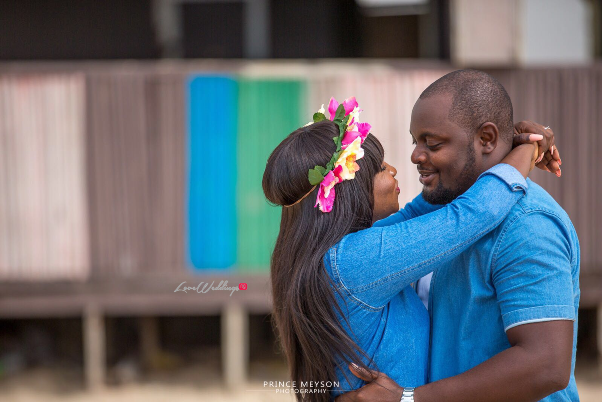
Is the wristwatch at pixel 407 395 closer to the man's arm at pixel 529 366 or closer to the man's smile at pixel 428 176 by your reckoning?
the man's arm at pixel 529 366

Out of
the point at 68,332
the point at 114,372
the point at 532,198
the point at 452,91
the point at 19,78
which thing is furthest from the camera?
the point at 68,332

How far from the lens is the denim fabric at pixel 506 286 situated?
1.67m

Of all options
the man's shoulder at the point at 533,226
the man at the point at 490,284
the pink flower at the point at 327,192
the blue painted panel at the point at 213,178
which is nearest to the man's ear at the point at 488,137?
the man at the point at 490,284

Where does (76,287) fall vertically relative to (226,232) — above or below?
below

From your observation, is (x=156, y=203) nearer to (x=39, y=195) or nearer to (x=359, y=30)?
(x=39, y=195)

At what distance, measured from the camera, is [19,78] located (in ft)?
→ 19.2

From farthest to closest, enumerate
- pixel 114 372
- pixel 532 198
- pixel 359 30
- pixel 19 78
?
pixel 359 30 < pixel 114 372 < pixel 19 78 < pixel 532 198

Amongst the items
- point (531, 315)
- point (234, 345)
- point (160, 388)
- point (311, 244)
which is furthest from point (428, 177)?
point (160, 388)

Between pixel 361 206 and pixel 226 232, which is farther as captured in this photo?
pixel 226 232

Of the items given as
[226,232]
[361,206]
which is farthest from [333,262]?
[226,232]

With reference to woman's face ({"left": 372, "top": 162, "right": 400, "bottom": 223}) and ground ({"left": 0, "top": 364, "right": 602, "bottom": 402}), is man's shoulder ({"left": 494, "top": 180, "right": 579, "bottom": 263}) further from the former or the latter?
ground ({"left": 0, "top": 364, "right": 602, "bottom": 402})

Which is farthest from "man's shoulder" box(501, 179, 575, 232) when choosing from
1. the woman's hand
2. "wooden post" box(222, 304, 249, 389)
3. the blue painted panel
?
"wooden post" box(222, 304, 249, 389)

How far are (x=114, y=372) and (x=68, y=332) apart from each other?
1190mm

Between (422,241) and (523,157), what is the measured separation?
495 mm
